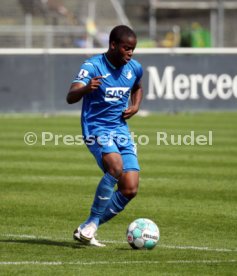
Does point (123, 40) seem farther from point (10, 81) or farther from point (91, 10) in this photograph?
point (91, 10)

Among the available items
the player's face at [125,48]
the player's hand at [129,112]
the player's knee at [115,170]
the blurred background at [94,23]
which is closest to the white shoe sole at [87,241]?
the player's knee at [115,170]

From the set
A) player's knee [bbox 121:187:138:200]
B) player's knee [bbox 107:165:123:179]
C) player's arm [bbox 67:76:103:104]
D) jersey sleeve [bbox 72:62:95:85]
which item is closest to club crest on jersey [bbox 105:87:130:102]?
jersey sleeve [bbox 72:62:95:85]

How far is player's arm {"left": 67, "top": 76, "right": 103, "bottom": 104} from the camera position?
8406 mm

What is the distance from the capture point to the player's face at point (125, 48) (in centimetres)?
873

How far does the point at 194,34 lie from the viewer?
35.8 m

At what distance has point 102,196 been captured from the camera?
28.7ft

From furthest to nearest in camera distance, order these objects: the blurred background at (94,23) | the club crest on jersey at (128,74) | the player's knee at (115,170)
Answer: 1. the blurred background at (94,23)
2. the club crest on jersey at (128,74)
3. the player's knee at (115,170)

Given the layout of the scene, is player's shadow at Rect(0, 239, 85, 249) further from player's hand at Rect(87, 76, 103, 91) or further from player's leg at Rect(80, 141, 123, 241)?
player's hand at Rect(87, 76, 103, 91)

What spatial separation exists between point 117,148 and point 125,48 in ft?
3.20

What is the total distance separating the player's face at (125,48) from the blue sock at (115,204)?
1.31 meters

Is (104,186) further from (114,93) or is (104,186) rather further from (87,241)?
(114,93)

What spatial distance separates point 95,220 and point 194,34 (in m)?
27.7

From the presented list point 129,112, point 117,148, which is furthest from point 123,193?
point 129,112

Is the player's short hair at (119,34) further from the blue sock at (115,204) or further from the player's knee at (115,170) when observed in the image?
the blue sock at (115,204)
